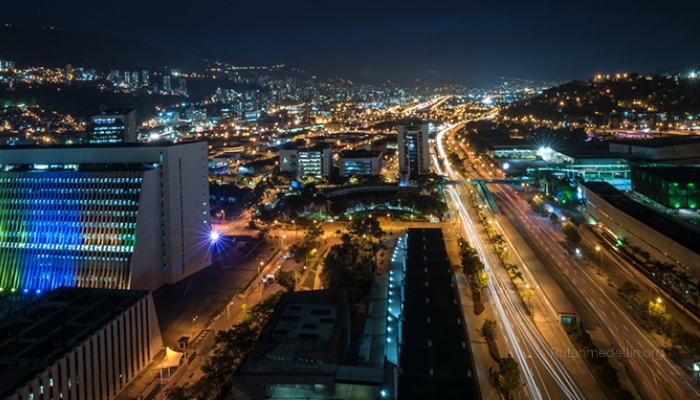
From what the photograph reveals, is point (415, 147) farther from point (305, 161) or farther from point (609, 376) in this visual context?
point (609, 376)

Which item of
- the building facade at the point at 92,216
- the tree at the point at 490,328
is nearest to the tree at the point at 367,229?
the building facade at the point at 92,216

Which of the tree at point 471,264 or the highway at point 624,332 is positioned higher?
the tree at point 471,264

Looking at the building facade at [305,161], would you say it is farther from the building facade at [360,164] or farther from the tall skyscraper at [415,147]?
the tall skyscraper at [415,147]

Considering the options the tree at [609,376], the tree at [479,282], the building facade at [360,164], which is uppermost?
the building facade at [360,164]

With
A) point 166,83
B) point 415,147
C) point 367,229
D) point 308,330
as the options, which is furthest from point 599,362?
point 166,83

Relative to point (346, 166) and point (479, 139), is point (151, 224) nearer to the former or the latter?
point (346, 166)

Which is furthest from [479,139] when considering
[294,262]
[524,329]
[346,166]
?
[524,329]

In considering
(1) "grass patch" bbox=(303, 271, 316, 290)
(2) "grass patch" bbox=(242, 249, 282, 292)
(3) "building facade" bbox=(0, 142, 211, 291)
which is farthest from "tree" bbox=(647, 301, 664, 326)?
(3) "building facade" bbox=(0, 142, 211, 291)
